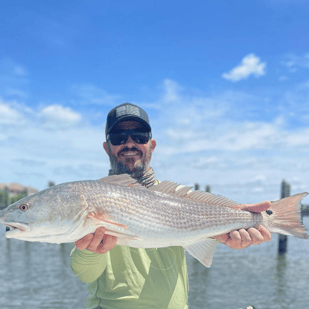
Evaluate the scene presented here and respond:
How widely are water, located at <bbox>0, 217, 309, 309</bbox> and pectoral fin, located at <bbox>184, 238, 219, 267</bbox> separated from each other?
901 cm

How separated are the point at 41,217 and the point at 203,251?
5.52 feet

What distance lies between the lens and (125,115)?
430cm

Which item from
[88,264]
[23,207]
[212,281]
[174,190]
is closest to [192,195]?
[174,190]

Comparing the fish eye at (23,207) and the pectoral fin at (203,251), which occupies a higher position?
the fish eye at (23,207)

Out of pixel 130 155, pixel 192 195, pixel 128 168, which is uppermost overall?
pixel 130 155

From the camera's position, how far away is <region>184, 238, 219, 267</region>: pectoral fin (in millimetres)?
3648

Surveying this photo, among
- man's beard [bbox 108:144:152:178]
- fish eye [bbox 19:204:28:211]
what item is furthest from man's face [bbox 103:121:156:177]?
fish eye [bbox 19:204:28:211]

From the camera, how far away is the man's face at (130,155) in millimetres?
4301

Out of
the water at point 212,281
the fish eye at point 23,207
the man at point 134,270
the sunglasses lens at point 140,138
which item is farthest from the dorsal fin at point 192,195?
the water at point 212,281

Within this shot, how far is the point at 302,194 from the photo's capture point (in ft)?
12.3

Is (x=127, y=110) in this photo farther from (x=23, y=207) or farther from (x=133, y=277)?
(x=133, y=277)

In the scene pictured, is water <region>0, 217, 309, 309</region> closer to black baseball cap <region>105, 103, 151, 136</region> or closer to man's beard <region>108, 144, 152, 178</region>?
man's beard <region>108, 144, 152, 178</region>

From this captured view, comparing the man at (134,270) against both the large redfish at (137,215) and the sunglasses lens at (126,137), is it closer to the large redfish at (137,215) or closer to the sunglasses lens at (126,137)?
the large redfish at (137,215)

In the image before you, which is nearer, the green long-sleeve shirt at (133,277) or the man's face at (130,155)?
the green long-sleeve shirt at (133,277)
